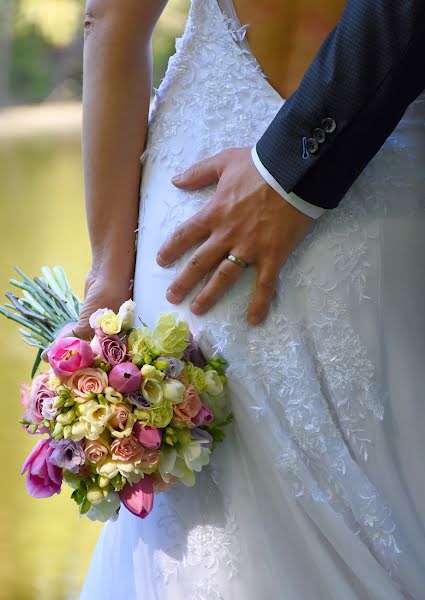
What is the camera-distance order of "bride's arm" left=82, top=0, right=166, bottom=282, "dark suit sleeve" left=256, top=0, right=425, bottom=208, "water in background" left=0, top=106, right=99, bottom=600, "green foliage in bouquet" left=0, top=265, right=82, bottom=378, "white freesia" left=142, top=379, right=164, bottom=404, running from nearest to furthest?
"dark suit sleeve" left=256, top=0, right=425, bottom=208 → "white freesia" left=142, top=379, right=164, bottom=404 → "bride's arm" left=82, top=0, right=166, bottom=282 → "green foliage in bouquet" left=0, top=265, right=82, bottom=378 → "water in background" left=0, top=106, right=99, bottom=600

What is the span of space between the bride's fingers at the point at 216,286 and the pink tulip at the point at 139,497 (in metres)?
0.22

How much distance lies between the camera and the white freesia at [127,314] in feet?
3.62

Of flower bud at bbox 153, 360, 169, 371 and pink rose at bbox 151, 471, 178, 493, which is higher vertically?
flower bud at bbox 153, 360, 169, 371

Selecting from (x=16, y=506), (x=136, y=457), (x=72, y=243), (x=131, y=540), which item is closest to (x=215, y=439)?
(x=136, y=457)

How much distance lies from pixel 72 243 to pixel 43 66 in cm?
221

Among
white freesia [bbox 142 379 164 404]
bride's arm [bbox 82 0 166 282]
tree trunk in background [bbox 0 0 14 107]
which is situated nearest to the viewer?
white freesia [bbox 142 379 164 404]

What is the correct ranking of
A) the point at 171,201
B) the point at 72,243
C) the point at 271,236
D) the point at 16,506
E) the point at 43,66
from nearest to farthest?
the point at 271,236 → the point at 171,201 → the point at 16,506 → the point at 72,243 → the point at 43,66

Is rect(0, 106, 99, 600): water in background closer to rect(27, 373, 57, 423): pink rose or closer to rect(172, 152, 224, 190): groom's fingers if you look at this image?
rect(27, 373, 57, 423): pink rose

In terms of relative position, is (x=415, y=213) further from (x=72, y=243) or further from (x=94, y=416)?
(x=72, y=243)

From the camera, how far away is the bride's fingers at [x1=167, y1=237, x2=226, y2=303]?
109 centimetres

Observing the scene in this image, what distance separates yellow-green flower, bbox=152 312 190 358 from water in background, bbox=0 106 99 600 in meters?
1.71

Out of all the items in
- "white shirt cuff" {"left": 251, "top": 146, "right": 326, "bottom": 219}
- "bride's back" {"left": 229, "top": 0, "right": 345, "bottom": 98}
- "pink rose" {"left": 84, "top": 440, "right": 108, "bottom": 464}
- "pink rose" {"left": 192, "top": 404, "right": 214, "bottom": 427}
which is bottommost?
"pink rose" {"left": 192, "top": 404, "right": 214, "bottom": 427}

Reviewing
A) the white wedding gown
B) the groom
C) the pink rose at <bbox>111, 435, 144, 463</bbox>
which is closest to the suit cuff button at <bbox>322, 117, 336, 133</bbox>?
the groom

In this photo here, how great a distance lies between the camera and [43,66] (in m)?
6.38
